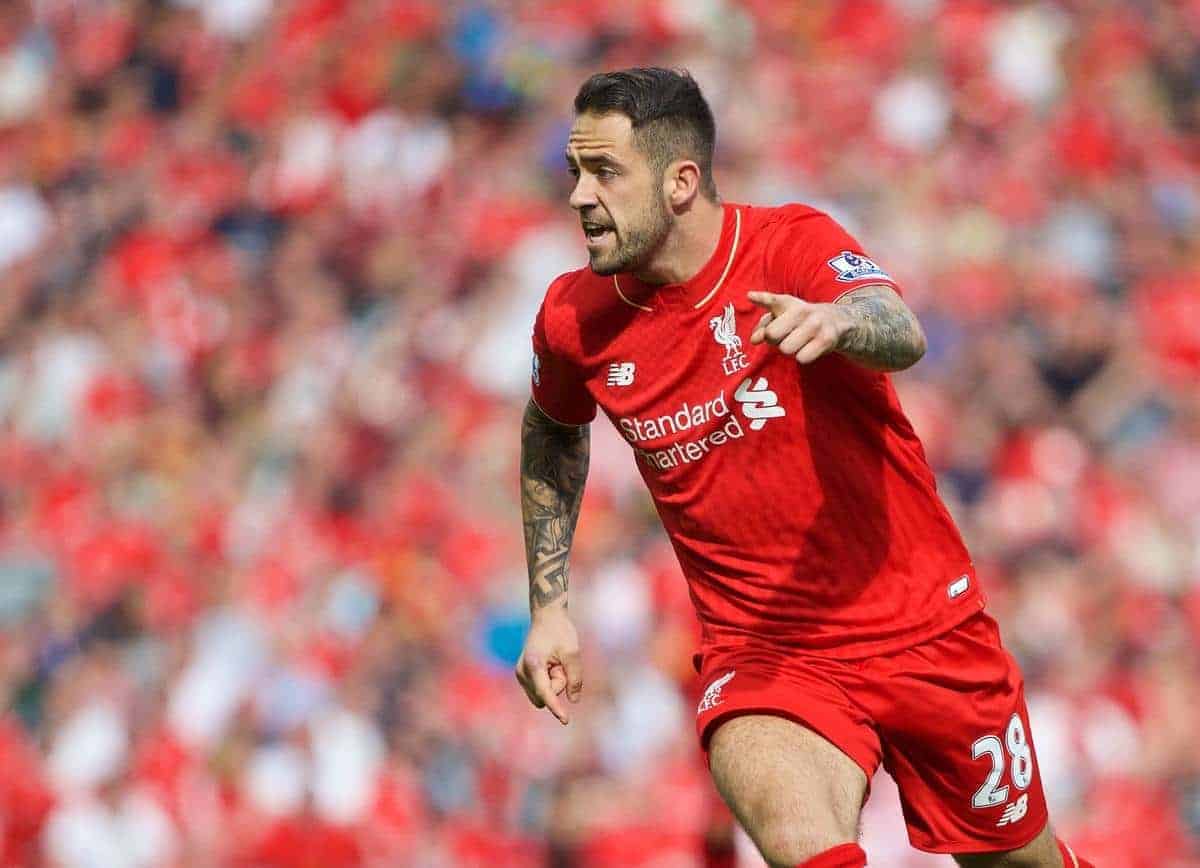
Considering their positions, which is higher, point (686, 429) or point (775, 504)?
point (686, 429)

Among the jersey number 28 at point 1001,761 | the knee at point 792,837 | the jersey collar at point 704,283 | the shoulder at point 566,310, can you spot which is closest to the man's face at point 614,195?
the jersey collar at point 704,283

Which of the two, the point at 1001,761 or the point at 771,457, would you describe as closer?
the point at 771,457

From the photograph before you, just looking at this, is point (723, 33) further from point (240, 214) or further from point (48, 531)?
point (48, 531)

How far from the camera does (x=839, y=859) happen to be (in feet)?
10.9

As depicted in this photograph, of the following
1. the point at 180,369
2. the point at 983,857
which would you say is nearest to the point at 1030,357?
the point at 983,857

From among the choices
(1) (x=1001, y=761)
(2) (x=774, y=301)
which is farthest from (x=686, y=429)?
(1) (x=1001, y=761)

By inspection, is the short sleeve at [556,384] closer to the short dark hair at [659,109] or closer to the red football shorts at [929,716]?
the short dark hair at [659,109]

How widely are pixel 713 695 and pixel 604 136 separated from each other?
4.12ft

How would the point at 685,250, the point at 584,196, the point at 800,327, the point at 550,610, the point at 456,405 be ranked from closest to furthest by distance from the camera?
1. the point at 800,327
2. the point at 584,196
3. the point at 685,250
4. the point at 550,610
5. the point at 456,405

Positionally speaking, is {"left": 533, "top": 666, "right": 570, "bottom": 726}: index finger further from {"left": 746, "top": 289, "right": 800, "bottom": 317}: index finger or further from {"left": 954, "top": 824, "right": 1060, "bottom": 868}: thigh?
{"left": 746, "top": 289, "right": 800, "bottom": 317}: index finger

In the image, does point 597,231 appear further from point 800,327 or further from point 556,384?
point 800,327

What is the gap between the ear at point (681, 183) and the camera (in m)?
3.89

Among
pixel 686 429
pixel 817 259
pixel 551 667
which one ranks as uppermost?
pixel 817 259

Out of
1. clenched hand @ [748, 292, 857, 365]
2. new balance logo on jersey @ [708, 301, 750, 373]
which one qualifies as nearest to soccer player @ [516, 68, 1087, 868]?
new balance logo on jersey @ [708, 301, 750, 373]
